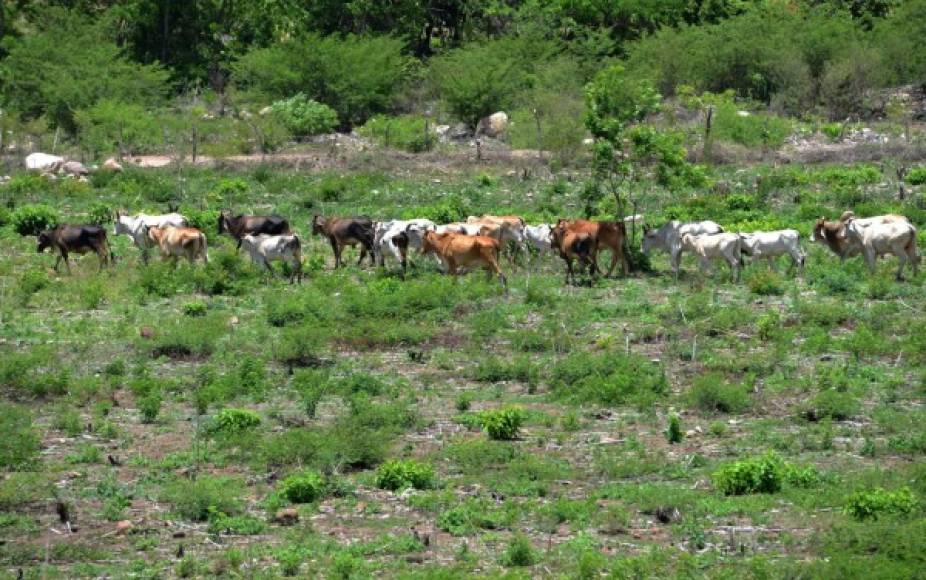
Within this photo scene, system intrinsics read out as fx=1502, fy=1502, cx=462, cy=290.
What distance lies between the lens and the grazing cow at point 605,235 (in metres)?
26.5

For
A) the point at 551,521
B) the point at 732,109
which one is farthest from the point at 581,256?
the point at 732,109

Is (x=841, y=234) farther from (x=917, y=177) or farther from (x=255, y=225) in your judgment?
(x=255, y=225)

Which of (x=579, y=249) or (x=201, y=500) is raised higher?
(x=579, y=249)

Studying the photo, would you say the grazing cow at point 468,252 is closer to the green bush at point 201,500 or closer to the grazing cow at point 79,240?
the grazing cow at point 79,240

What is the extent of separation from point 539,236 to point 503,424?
10.9 meters

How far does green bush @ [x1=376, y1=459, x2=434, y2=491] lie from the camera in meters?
15.7

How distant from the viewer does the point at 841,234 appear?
2692 centimetres

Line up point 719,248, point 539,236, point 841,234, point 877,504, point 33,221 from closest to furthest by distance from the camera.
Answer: point 877,504
point 719,248
point 841,234
point 539,236
point 33,221

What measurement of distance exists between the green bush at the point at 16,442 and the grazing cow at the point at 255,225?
11.7 meters

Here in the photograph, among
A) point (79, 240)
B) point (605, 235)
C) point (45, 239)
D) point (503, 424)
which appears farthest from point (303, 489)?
point (45, 239)

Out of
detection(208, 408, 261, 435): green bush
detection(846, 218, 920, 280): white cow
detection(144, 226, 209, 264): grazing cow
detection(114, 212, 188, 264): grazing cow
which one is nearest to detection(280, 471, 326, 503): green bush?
detection(208, 408, 261, 435): green bush

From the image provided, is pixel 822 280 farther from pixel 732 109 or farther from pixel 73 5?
pixel 73 5

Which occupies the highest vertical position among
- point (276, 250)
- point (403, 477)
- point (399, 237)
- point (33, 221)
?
point (399, 237)

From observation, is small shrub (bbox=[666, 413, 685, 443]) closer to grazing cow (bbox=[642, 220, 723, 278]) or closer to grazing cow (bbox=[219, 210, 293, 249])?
grazing cow (bbox=[642, 220, 723, 278])
